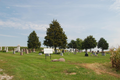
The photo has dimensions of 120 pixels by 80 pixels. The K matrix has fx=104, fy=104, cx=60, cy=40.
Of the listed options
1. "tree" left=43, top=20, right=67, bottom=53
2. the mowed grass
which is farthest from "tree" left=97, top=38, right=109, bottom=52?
the mowed grass

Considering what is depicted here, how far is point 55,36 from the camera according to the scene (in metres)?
40.5

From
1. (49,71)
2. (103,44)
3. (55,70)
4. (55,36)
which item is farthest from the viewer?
(103,44)

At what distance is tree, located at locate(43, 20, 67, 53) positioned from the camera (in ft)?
128

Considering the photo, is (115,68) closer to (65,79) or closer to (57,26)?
(65,79)

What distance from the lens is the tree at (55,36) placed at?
39125mm

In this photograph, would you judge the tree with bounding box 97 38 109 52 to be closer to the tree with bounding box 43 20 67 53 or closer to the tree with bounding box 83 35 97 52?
the tree with bounding box 83 35 97 52

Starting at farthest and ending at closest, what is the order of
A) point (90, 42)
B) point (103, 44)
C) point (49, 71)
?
point (103, 44) < point (90, 42) < point (49, 71)

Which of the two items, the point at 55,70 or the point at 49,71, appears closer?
the point at 49,71

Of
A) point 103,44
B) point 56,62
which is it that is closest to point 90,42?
point 103,44

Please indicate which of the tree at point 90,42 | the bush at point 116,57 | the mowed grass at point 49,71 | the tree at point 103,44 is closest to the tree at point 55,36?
the mowed grass at point 49,71

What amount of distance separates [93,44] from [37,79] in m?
61.4

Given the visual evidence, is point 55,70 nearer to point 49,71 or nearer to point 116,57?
point 49,71

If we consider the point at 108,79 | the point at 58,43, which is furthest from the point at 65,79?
the point at 58,43

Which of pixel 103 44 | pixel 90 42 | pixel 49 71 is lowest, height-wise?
pixel 49 71
